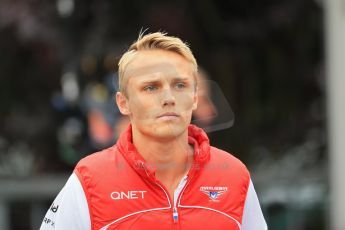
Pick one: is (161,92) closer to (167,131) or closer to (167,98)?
Result: (167,98)

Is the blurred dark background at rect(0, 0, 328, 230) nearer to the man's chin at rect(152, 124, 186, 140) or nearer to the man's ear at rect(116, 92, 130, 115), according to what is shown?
the man's ear at rect(116, 92, 130, 115)

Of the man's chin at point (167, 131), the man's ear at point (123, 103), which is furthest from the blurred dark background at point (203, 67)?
the man's chin at point (167, 131)

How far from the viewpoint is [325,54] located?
10.4 meters

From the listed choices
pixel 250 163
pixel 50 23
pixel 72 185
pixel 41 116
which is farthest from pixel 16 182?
pixel 72 185

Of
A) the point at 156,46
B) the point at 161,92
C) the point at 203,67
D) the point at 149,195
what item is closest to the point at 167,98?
the point at 161,92

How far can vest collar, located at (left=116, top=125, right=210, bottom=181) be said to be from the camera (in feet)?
12.8

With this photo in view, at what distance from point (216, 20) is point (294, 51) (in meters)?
0.85

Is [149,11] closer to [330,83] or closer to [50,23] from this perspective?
[50,23]

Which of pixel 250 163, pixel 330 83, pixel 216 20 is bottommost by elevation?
pixel 250 163

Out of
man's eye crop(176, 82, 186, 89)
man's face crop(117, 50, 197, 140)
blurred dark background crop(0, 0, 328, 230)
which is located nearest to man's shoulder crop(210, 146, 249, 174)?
man's face crop(117, 50, 197, 140)

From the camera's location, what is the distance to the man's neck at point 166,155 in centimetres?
394

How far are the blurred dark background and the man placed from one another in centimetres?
576

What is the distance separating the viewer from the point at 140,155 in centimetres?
395

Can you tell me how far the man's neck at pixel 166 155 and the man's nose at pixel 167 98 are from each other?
0.17 metres
